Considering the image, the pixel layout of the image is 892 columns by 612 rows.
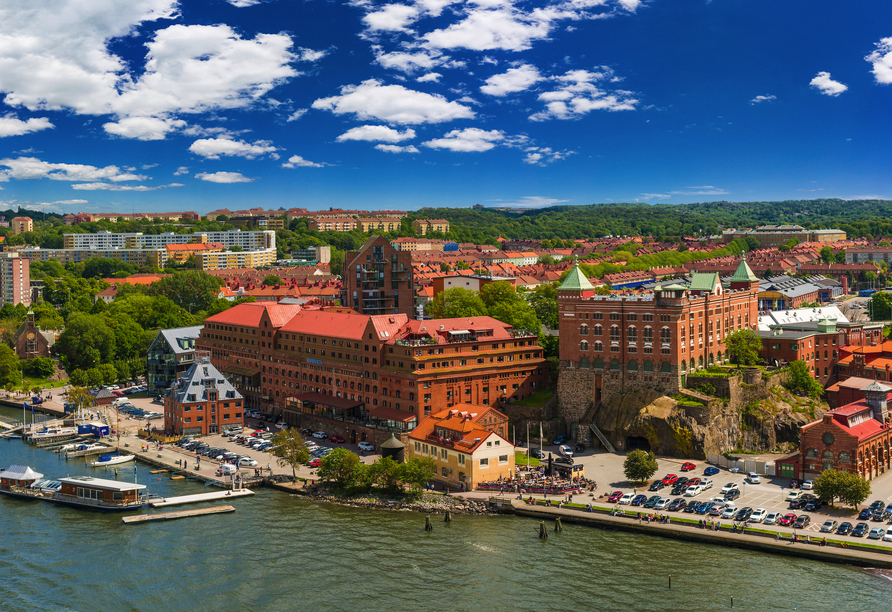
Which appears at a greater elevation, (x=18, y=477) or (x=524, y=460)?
(x=524, y=460)

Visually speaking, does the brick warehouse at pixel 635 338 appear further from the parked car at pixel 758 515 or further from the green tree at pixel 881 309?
the green tree at pixel 881 309

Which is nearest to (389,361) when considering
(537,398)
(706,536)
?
(537,398)

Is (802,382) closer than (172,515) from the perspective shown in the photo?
No

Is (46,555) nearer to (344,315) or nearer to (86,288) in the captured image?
(344,315)

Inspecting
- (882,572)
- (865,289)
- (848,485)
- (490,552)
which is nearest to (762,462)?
(848,485)

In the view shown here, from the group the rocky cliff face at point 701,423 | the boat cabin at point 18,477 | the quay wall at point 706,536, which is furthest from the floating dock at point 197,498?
the rocky cliff face at point 701,423

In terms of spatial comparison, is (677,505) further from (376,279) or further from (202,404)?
(376,279)

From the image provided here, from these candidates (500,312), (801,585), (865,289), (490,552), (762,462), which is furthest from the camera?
(865,289)
